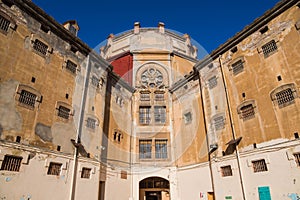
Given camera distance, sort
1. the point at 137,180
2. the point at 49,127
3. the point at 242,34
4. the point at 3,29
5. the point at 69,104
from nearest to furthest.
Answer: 1. the point at 3,29
2. the point at 49,127
3. the point at 69,104
4. the point at 242,34
5. the point at 137,180

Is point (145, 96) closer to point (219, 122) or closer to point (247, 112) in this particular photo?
point (219, 122)

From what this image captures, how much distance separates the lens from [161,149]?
2222 cm

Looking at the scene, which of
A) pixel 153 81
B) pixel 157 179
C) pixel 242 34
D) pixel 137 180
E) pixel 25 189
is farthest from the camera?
pixel 153 81

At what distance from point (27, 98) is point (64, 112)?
2.77 metres

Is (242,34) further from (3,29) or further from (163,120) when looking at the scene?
(3,29)

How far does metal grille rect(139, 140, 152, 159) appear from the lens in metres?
21.8

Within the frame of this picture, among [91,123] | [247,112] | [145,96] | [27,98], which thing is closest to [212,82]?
[247,112]

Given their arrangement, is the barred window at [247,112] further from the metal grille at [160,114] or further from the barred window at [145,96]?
the barred window at [145,96]

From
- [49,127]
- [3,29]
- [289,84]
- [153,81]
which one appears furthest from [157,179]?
[3,29]

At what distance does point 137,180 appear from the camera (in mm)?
20469

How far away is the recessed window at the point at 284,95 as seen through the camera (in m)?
13.1

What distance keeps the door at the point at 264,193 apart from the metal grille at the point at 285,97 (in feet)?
17.9

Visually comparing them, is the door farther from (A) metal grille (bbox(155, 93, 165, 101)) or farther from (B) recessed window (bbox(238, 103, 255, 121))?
(A) metal grille (bbox(155, 93, 165, 101))

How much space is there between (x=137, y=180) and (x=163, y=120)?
7103 millimetres
